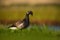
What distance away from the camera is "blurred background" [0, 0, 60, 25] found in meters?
1.35

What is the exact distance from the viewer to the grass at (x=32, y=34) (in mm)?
1319

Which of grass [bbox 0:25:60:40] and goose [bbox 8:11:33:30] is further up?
goose [bbox 8:11:33:30]

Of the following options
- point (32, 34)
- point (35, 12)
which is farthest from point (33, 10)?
point (32, 34)

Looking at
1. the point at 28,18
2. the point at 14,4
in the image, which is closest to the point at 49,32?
the point at 28,18

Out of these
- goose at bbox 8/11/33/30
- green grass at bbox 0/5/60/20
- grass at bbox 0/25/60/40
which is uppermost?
green grass at bbox 0/5/60/20

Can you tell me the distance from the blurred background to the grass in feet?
0.15

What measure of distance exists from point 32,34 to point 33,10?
152 millimetres

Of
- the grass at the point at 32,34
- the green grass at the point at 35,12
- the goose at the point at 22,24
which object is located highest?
the green grass at the point at 35,12

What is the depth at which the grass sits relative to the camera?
51.9 inches

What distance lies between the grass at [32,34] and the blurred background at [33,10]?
5 centimetres

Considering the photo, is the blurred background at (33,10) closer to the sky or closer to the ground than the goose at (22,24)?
closer to the sky

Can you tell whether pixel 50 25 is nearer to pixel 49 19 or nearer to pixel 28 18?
pixel 49 19

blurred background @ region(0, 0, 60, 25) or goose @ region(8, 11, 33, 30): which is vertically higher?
blurred background @ region(0, 0, 60, 25)

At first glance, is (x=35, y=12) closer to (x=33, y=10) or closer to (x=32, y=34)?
(x=33, y=10)
